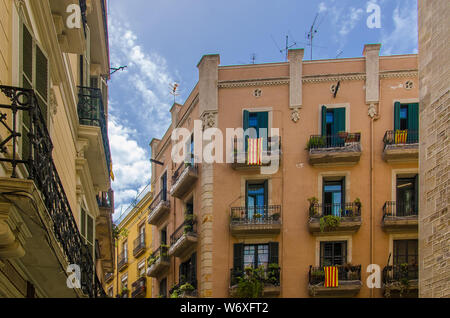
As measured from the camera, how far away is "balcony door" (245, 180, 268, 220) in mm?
25984

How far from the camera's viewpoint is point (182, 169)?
29109 mm

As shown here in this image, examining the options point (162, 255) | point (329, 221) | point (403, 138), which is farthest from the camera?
point (162, 255)

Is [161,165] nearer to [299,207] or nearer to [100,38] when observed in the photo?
[299,207]

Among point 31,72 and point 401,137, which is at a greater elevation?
point 401,137

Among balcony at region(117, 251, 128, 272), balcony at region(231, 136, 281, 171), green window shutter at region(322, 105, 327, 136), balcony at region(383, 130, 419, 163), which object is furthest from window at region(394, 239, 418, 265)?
balcony at region(117, 251, 128, 272)

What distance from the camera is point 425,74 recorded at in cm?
1585

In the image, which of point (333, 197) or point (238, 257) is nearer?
point (238, 257)

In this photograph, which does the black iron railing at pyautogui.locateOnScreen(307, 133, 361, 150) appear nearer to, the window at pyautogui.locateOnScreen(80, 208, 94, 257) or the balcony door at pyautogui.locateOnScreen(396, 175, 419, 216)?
the balcony door at pyautogui.locateOnScreen(396, 175, 419, 216)

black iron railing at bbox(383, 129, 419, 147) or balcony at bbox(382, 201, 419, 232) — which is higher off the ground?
black iron railing at bbox(383, 129, 419, 147)

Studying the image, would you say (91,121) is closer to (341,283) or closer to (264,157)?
(264,157)

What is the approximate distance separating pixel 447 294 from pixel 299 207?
1190 cm

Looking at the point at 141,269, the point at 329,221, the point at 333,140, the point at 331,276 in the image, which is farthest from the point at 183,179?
the point at 141,269

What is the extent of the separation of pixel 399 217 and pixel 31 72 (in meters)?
18.7

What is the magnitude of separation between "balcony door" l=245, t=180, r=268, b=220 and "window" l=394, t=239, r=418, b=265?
509cm
